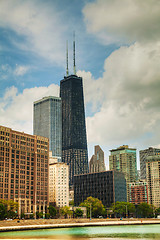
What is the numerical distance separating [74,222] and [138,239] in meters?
96.6

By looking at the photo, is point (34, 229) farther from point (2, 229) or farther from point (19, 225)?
point (2, 229)

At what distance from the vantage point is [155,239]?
107312 mm

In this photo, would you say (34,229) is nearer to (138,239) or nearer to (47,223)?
(47,223)

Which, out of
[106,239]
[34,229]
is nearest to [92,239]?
[106,239]

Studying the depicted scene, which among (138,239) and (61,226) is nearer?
(138,239)

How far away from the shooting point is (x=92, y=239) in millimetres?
106938

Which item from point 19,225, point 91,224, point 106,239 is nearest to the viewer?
point 106,239

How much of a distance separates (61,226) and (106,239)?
8046cm

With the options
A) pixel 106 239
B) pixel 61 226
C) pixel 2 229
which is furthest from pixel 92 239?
pixel 61 226

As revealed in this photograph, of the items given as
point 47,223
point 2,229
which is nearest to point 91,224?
point 47,223

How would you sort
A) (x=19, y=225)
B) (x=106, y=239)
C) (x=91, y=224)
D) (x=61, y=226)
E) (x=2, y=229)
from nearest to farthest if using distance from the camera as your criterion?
(x=106, y=239) < (x=2, y=229) < (x=19, y=225) < (x=61, y=226) < (x=91, y=224)

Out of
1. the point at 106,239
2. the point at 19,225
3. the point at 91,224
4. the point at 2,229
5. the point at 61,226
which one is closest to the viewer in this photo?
the point at 106,239

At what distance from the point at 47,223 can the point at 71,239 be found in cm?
7811

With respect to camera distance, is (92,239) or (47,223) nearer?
(92,239)
